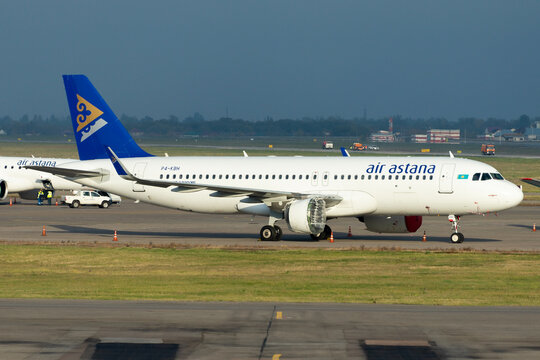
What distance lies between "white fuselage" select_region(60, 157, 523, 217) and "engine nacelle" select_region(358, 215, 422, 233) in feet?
4.90

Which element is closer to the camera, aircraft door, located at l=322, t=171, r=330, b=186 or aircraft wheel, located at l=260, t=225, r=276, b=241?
aircraft wheel, located at l=260, t=225, r=276, b=241

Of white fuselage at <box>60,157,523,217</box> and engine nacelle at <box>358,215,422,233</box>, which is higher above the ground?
white fuselage at <box>60,157,523,217</box>

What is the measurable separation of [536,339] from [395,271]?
1368 centimetres

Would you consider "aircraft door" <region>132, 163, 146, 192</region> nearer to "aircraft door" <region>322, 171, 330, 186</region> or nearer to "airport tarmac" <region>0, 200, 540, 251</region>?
"airport tarmac" <region>0, 200, 540, 251</region>

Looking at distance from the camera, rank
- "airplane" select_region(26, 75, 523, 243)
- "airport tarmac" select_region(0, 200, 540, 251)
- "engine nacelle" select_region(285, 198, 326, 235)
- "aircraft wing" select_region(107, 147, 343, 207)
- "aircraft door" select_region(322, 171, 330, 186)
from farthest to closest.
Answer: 1. "aircraft door" select_region(322, 171, 330, 186)
2. "airport tarmac" select_region(0, 200, 540, 251)
3. "aircraft wing" select_region(107, 147, 343, 207)
4. "airplane" select_region(26, 75, 523, 243)
5. "engine nacelle" select_region(285, 198, 326, 235)

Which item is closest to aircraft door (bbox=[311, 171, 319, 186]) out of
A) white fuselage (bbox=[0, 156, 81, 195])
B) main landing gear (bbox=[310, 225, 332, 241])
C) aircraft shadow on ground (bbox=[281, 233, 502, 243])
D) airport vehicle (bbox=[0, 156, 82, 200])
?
main landing gear (bbox=[310, 225, 332, 241])

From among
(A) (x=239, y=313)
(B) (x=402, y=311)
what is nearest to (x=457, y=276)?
(B) (x=402, y=311)

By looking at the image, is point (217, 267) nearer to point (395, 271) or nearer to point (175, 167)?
point (395, 271)

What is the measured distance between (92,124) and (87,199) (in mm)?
26412

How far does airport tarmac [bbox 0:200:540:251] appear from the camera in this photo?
45688mm

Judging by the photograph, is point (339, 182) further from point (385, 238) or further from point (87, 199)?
point (87, 199)

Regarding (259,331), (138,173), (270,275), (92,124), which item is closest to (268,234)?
(138,173)

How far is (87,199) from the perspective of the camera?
76.2 m

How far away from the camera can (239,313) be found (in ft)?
79.1
